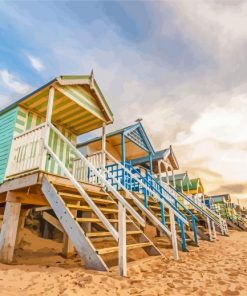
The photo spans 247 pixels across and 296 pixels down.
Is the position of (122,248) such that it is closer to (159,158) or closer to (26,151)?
(26,151)

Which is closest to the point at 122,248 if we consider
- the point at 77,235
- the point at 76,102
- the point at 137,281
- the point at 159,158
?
the point at 137,281

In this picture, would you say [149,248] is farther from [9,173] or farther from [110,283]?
[9,173]

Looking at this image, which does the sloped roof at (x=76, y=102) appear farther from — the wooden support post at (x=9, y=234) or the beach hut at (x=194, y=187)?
the beach hut at (x=194, y=187)

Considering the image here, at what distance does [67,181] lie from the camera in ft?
17.6

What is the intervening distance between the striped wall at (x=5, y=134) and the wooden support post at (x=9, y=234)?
119 cm

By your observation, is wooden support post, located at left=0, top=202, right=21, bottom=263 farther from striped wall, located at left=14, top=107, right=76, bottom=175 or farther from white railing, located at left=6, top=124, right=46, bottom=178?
striped wall, located at left=14, top=107, right=76, bottom=175

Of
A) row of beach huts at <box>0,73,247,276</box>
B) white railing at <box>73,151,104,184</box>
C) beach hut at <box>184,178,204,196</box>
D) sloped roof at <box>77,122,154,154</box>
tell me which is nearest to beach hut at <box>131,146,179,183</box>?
sloped roof at <box>77,122,154,154</box>

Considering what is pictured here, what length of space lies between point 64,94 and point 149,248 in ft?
15.5

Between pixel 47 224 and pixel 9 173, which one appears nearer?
pixel 9 173

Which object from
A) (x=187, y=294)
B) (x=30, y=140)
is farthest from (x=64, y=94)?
(x=187, y=294)

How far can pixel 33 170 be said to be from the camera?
5266mm

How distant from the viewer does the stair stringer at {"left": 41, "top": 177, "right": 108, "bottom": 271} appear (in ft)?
11.1

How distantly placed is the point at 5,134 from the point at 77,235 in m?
4.46

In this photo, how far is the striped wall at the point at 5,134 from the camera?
6.12 meters
